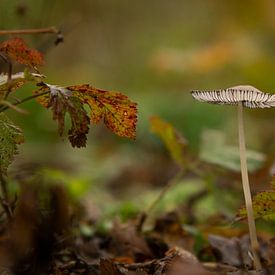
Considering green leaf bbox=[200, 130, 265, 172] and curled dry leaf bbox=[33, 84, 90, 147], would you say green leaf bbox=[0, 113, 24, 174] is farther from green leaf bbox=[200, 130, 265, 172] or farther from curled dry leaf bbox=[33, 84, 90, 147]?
green leaf bbox=[200, 130, 265, 172]

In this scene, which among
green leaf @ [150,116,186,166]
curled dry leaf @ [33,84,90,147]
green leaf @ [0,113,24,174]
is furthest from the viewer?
green leaf @ [150,116,186,166]

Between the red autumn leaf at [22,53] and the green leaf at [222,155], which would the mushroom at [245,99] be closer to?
the red autumn leaf at [22,53]

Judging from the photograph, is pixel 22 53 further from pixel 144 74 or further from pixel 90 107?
pixel 144 74

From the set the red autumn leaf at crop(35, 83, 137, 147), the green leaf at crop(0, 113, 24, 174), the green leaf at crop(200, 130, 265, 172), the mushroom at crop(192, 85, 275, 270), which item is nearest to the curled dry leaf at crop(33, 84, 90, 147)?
the red autumn leaf at crop(35, 83, 137, 147)

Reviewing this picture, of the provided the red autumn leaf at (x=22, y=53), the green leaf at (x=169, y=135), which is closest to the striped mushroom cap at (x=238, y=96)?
the red autumn leaf at (x=22, y=53)

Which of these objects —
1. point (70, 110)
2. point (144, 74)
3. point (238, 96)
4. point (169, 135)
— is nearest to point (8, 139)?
point (70, 110)

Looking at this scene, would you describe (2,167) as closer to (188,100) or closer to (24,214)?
(24,214)
